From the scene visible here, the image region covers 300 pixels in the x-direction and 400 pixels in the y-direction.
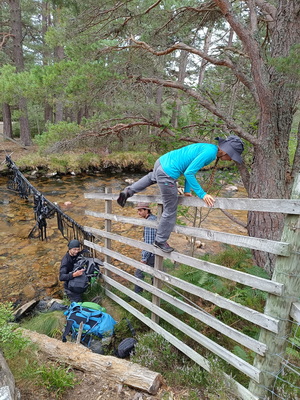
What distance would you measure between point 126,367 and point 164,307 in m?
1.23

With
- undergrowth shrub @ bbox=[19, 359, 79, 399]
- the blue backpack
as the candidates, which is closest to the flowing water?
the blue backpack

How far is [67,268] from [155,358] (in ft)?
7.14

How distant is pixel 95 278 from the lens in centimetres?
478

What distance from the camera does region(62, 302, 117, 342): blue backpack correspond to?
3.58 m

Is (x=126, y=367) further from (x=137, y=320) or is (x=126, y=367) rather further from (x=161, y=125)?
(x=161, y=125)

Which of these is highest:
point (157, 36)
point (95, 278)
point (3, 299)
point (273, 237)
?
point (157, 36)

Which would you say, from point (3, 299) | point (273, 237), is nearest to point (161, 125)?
point (273, 237)

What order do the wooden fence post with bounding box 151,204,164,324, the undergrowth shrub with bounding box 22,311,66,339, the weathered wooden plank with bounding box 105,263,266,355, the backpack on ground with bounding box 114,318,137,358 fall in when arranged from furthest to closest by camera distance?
the undergrowth shrub with bounding box 22,311,66,339 < the wooden fence post with bounding box 151,204,164,324 < the backpack on ground with bounding box 114,318,137,358 < the weathered wooden plank with bounding box 105,263,266,355

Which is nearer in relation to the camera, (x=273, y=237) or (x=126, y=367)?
(x=126, y=367)

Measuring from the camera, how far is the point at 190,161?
2918mm

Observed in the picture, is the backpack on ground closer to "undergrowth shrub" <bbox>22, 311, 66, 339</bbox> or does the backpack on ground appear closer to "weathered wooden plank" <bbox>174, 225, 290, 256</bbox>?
"undergrowth shrub" <bbox>22, 311, 66, 339</bbox>

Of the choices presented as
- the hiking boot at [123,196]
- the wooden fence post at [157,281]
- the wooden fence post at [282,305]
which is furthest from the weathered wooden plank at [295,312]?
the hiking boot at [123,196]

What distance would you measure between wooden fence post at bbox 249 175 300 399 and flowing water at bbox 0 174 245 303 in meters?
4.06

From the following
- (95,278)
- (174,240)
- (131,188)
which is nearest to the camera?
(131,188)
